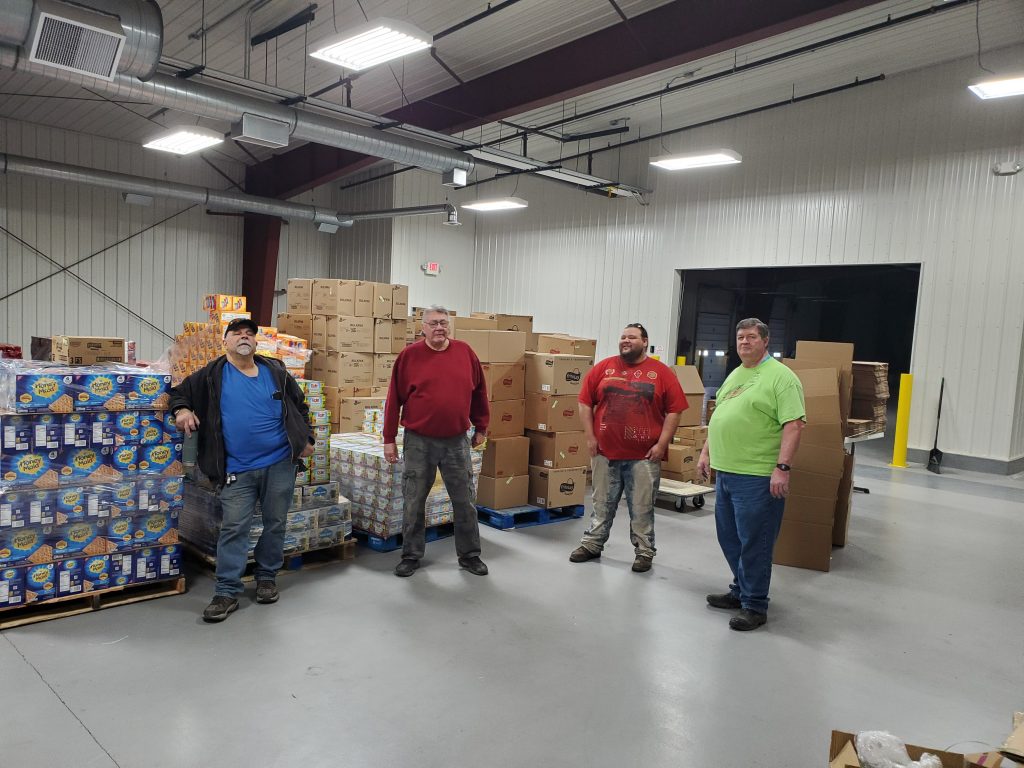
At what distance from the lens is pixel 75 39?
5.63 m

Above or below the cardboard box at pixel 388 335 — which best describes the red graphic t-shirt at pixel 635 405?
below

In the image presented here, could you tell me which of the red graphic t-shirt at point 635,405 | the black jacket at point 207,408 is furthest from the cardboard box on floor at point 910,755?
the black jacket at point 207,408

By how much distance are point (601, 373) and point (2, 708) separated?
156 inches

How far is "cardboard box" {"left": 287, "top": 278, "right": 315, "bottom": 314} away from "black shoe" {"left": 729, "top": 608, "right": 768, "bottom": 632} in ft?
19.6

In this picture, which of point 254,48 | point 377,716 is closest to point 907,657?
point 377,716

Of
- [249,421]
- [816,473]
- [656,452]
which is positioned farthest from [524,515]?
[249,421]

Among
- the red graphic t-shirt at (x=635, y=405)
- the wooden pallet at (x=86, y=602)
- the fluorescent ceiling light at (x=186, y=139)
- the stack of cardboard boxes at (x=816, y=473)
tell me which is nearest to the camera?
the wooden pallet at (x=86, y=602)

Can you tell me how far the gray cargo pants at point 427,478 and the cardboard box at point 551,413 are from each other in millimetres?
1715

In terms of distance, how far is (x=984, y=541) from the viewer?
20.8 ft

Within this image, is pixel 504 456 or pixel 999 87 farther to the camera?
pixel 999 87

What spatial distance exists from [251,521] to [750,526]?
303cm

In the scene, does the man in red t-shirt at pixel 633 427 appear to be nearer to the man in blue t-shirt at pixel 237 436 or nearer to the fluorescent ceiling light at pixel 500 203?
the man in blue t-shirt at pixel 237 436

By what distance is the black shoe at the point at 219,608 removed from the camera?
12.8ft

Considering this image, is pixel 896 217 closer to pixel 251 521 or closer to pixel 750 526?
pixel 750 526
